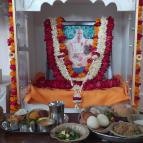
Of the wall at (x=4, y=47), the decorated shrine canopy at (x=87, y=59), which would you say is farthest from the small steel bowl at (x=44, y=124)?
the wall at (x=4, y=47)

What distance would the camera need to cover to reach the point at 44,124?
4.86 feet

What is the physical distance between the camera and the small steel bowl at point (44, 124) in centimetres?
147

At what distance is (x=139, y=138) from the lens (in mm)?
1338

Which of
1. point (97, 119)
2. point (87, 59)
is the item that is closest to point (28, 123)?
point (97, 119)

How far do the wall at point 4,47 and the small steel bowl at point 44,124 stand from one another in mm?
1858

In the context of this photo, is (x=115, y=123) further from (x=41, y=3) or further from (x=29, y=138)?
(x=41, y=3)

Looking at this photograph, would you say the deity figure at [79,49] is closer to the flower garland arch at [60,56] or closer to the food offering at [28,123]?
the flower garland arch at [60,56]

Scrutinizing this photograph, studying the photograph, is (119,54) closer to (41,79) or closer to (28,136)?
(41,79)

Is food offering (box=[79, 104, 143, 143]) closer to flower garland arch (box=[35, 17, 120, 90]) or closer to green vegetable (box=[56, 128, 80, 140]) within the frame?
green vegetable (box=[56, 128, 80, 140])

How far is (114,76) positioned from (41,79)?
85 cm

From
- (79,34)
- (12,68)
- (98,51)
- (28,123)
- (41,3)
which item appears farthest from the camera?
(79,34)

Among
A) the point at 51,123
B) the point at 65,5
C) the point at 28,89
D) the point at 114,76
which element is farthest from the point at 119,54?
the point at 51,123

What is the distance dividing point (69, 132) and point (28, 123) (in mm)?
244

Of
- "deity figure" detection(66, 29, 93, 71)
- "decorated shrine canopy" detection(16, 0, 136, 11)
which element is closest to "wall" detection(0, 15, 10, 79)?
"decorated shrine canopy" detection(16, 0, 136, 11)
